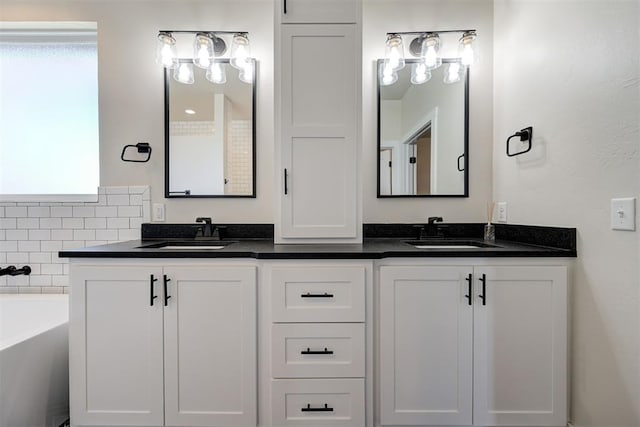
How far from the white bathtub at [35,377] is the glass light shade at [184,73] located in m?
1.58

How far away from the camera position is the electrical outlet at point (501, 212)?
182 cm

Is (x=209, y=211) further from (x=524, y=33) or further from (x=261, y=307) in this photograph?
(x=524, y=33)

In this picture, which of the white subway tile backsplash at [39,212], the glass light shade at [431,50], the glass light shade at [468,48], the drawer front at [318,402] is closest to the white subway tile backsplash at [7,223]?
the white subway tile backsplash at [39,212]

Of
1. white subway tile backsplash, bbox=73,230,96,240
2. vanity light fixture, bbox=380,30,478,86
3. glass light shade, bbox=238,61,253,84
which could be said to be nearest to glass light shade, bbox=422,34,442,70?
vanity light fixture, bbox=380,30,478,86

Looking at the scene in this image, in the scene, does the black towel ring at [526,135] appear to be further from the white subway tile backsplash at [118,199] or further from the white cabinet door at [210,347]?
the white subway tile backsplash at [118,199]

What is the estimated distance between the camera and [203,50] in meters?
1.87

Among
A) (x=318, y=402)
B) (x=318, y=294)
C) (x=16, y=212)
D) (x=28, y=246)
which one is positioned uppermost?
(x=16, y=212)

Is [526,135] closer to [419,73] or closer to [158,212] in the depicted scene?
[419,73]

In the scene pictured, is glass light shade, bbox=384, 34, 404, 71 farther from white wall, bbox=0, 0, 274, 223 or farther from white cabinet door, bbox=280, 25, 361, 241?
white wall, bbox=0, 0, 274, 223

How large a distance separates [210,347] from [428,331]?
1.02m

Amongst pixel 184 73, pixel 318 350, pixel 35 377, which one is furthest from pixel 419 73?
pixel 35 377

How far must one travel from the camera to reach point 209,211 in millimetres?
1967

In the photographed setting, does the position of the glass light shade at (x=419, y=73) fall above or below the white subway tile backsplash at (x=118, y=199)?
above

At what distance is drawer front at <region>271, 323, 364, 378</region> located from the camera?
1332mm
